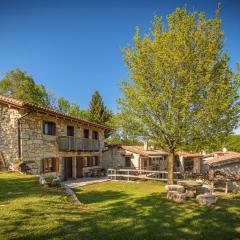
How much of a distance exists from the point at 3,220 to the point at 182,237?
557cm

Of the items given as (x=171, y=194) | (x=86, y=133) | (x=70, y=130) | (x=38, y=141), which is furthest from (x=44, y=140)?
(x=171, y=194)

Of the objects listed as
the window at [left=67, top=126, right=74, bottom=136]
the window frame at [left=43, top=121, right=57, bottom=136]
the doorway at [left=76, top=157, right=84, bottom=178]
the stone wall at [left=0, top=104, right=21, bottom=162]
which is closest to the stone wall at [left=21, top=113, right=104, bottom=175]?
the window frame at [left=43, top=121, right=57, bottom=136]

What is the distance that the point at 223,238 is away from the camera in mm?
7418

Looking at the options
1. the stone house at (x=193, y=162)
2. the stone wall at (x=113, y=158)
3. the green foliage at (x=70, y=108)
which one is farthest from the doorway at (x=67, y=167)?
the green foliage at (x=70, y=108)

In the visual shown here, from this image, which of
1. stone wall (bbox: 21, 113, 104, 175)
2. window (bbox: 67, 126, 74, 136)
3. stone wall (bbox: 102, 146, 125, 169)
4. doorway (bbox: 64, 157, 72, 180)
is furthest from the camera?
stone wall (bbox: 102, 146, 125, 169)

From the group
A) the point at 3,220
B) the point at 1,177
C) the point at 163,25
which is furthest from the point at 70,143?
the point at 3,220

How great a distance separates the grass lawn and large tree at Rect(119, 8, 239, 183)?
5531mm

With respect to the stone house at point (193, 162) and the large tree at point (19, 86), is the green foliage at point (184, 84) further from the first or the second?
the large tree at point (19, 86)

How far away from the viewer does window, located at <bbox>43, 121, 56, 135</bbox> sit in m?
21.2

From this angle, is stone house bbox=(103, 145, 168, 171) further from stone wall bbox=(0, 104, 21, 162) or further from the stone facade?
stone wall bbox=(0, 104, 21, 162)

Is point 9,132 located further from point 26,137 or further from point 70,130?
point 70,130

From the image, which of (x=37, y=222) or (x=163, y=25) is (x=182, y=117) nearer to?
(x=163, y=25)

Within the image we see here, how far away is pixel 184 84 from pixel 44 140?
12.7 m

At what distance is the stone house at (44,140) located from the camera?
61.5 ft
